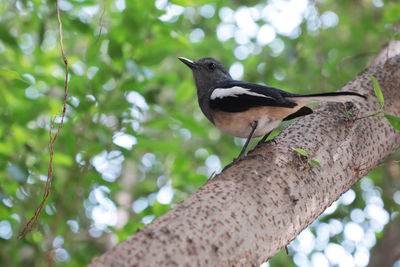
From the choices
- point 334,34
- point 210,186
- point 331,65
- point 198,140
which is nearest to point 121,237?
point 210,186

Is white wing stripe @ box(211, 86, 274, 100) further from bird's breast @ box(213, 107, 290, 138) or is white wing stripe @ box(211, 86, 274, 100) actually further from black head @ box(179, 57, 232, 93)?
black head @ box(179, 57, 232, 93)

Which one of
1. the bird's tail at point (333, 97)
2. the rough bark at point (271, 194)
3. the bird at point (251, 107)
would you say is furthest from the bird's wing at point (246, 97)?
the rough bark at point (271, 194)

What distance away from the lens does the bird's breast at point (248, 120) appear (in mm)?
2875

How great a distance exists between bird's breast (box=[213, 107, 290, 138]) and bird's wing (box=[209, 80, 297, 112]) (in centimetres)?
5

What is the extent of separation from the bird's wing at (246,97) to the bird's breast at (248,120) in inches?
2.0

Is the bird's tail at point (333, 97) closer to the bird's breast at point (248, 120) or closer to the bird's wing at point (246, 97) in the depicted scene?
the bird's wing at point (246, 97)

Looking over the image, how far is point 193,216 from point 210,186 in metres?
0.26

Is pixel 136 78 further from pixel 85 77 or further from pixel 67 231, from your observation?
pixel 67 231

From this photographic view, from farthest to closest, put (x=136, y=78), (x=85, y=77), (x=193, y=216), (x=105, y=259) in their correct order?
(x=85, y=77) < (x=136, y=78) < (x=193, y=216) < (x=105, y=259)

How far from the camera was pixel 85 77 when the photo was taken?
304 centimetres

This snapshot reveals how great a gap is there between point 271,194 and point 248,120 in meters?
1.21

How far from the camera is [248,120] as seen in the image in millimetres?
2941

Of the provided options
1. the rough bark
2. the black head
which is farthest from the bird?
the black head

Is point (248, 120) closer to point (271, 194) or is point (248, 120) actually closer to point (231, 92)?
point (231, 92)
